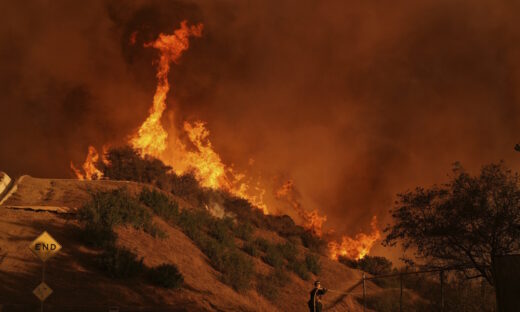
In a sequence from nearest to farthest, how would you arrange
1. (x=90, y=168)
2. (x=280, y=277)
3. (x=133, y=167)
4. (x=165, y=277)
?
(x=165, y=277) → (x=280, y=277) → (x=133, y=167) → (x=90, y=168)

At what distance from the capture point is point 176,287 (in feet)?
66.6

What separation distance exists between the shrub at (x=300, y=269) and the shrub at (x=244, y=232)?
3535mm

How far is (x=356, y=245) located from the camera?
46.0 metres

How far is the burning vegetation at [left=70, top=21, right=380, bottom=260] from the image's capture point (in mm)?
45188

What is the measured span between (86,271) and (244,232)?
54.4ft

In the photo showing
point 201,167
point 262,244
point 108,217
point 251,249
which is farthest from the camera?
point 201,167

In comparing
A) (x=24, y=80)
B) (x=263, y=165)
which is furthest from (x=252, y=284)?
(x=24, y=80)

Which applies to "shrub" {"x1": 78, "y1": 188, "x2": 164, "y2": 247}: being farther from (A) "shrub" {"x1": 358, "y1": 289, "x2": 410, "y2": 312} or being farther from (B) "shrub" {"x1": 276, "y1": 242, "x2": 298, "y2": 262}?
(A) "shrub" {"x1": 358, "y1": 289, "x2": 410, "y2": 312}

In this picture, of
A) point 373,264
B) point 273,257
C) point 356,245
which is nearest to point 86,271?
point 273,257

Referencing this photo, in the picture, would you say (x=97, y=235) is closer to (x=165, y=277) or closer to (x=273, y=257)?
(x=165, y=277)

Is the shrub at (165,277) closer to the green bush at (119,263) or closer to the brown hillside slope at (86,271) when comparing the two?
the brown hillside slope at (86,271)

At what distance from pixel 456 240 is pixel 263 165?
33575 mm

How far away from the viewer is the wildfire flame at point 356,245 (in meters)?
44.7

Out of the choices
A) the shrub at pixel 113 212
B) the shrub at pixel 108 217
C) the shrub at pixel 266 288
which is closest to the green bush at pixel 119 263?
the shrub at pixel 108 217
